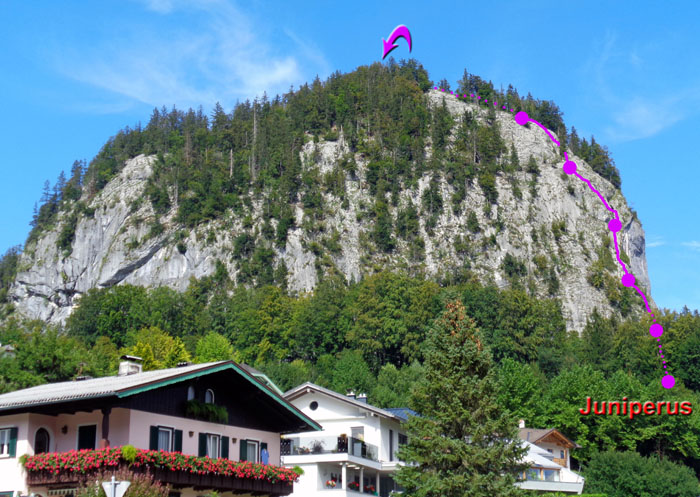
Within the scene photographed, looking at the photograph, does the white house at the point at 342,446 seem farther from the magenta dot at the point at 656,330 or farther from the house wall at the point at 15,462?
the magenta dot at the point at 656,330

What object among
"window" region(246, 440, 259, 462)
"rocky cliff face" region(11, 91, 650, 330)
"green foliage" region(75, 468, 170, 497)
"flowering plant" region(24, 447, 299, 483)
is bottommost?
"green foliage" region(75, 468, 170, 497)

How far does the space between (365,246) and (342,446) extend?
12524cm

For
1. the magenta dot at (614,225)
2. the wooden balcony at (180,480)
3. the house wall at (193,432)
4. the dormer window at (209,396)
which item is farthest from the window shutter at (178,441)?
the magenta dot at (614,225)

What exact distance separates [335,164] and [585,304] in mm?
62309

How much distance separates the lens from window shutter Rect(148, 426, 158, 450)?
110 ft

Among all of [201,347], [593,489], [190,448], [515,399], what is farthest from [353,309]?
[190,448]

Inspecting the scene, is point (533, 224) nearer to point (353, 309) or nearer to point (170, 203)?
point (353, 309)

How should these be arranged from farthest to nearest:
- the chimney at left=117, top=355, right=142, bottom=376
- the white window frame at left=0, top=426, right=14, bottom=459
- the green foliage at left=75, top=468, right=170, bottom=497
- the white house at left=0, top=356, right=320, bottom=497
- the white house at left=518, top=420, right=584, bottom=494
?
1. the white house at left=518, top=420, right=584, bottom=494
2. the chimney at left=117, top=355, right=142, bottom=376
3. the white window frame at left=0, top=426, right=14, bottom=459
4. the white house at left=0, top=356, right=320, bottom=497
5. the green foliage at left=75, top=468, right=170, bottom=497

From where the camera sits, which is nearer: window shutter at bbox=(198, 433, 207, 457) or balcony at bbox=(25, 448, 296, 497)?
balcony at bbox=(25, 448, 296, 497)

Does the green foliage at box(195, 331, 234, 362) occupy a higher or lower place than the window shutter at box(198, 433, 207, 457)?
higher

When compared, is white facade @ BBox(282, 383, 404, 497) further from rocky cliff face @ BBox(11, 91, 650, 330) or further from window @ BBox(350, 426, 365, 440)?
rocky cliff face @ BBox(11, 91, 650, 330)

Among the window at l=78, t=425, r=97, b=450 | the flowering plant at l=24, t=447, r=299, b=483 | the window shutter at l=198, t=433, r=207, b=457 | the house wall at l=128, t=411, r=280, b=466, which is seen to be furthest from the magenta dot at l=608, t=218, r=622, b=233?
the window at l=78, t=425, r=97, b=450

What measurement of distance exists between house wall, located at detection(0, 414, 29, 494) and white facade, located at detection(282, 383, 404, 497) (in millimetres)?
20494

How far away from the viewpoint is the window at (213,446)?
36625 millimetres
